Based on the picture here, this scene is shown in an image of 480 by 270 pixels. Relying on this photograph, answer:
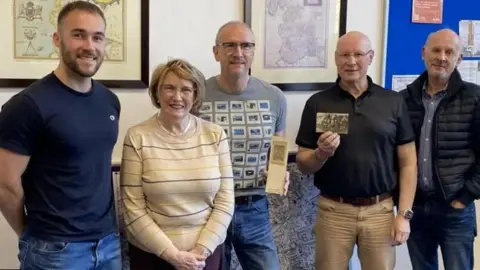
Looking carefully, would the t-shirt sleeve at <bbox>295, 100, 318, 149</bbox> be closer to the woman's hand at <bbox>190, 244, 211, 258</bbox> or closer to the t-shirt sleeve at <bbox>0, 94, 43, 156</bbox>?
the woman's hand at <bbox>190, 244, 211, 258</bbox>

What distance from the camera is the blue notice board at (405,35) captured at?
3.10 meters

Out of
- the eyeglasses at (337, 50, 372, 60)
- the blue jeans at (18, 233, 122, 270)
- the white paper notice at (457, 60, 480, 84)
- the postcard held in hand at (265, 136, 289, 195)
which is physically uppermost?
the eyeglasses at (337, 50, 372, 60)

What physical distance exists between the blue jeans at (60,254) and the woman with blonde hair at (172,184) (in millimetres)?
168

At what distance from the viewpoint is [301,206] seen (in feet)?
9.66

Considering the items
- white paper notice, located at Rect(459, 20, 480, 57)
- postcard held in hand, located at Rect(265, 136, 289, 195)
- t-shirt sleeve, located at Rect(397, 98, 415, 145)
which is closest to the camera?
postcard held in hand, located at Rect(265, 136, 289, 195)

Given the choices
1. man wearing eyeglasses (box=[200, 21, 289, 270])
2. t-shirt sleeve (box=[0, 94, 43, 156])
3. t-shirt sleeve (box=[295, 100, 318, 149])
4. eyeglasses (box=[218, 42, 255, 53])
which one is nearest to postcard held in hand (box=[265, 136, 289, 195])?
man wearing eyeglasses (box=[200, 21, 289, 270])

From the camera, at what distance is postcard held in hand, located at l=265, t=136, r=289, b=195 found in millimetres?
2256

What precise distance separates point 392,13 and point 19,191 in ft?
7.34

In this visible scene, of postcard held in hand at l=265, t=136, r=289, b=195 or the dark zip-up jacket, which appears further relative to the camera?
the dark zip-up jacket

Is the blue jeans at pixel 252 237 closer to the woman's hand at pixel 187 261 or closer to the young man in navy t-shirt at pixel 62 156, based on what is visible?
the woman's hand at pixel 187 261

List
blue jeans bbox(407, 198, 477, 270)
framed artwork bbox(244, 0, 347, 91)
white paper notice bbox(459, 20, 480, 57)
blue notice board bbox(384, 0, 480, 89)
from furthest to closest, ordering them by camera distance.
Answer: white paper notice bbox(459, 20, 480, 57), blue notice board bbox(384, 0, 480, 89), framed artwork bbox(244, 0, 347, 91), blue jeans bbox(407, 198, 477, 270)

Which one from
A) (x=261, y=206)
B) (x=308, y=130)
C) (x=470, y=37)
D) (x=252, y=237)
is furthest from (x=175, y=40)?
(x=470, y=37)

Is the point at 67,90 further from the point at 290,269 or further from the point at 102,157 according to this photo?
the point at 290,269

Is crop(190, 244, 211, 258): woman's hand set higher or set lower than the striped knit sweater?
lower
